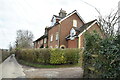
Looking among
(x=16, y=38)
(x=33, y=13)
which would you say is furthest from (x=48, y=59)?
(x=16, y=38)

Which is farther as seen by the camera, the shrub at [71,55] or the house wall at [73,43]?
the house wall at [73,43]

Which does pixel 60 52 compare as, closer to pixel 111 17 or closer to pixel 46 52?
pixel 46 52

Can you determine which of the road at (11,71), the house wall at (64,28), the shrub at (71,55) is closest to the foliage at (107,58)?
the road at (11,71)

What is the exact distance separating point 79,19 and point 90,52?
1978 centimetres

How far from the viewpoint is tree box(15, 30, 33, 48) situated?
142ft

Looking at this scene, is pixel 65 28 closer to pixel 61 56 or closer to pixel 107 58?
pixel 61 56

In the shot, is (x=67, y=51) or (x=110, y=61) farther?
(x=67, y=51)

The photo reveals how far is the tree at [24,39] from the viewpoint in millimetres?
43325

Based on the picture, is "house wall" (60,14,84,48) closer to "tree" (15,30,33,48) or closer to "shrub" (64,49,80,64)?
"shrub" (64,49,80,64)

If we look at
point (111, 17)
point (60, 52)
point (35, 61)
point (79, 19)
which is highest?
point (79, 19)

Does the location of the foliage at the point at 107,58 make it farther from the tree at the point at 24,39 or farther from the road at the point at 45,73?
the tree at the point at 24,39

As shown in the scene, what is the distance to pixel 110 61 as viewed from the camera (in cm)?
380

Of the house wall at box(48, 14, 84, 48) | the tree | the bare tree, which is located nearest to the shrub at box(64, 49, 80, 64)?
the bare tree

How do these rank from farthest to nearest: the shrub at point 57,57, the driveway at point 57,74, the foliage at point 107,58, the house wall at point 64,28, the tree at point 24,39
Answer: the tree at point 24,39
the house wall at point 64,28
the shrub at point 57,57
the driveway at point 57,74
the foliage at point 107,58
